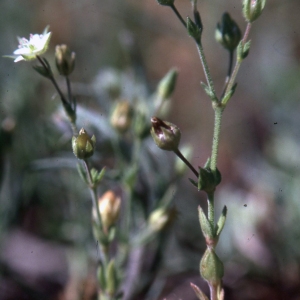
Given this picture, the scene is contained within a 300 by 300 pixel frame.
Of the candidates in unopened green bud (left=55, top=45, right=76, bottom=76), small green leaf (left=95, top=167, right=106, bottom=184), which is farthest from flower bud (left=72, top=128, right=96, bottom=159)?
unopened green bud (left=55, top=45, right=76, bottom=76)

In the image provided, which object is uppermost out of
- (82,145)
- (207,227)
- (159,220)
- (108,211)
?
(82,145)

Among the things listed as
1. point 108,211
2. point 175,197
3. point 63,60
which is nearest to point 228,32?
point 63,60

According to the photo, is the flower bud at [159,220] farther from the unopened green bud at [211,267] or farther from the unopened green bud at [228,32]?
the unopened green bud at [228,32]

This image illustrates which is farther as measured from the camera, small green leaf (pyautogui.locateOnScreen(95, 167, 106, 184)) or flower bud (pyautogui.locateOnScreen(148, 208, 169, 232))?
flower bud (pyautogui.locateOnScreen(148, 208, 169, 232))

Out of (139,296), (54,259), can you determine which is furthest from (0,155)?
(139,296)

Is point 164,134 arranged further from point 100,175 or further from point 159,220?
point 159,220

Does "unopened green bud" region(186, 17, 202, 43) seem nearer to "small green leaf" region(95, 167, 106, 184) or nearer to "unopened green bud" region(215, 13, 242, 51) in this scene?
"unopened green bud" region(215, 13, 242, 51)
